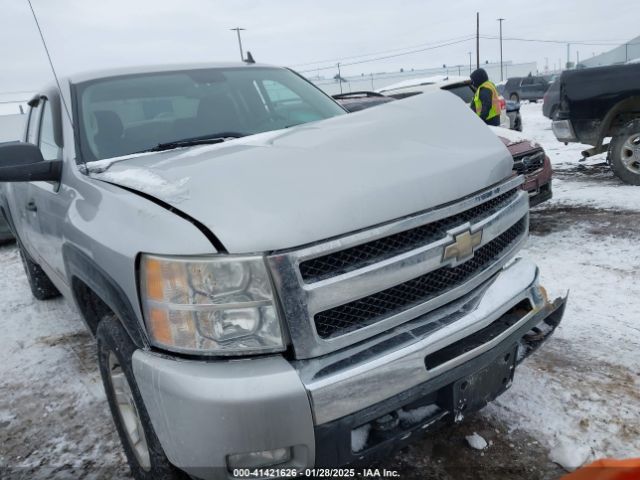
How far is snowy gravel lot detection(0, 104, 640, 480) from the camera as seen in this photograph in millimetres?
2154

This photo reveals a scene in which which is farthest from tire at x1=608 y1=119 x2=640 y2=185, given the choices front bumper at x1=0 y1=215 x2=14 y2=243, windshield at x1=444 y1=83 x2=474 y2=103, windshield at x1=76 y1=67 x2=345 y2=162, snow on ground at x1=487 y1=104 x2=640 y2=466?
front bumper at x1=0 y1=215 x2=14 y2=243

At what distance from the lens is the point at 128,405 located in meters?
1.95

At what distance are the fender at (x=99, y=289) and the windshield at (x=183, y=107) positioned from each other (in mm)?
554

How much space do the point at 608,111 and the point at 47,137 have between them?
6.56 meters

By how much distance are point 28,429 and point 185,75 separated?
7.19 ft

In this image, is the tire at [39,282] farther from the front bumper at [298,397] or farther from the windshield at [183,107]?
the front bumper at [298,397]

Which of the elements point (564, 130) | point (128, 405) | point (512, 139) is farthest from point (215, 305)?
point (564, 130)

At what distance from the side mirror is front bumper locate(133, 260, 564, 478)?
49.2 inches

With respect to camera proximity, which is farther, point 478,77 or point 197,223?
point 478,77

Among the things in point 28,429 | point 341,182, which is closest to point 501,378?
point 341,182

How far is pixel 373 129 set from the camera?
2105 mm

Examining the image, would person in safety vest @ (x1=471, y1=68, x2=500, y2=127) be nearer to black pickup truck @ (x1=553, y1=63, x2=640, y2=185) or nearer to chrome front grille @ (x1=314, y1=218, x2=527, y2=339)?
black pickup truck @ (x1=553, y1=63, x2=640, y2=185)

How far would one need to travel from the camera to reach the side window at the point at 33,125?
3.58 meters

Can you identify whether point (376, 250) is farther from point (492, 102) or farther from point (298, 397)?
point (492, 102)
